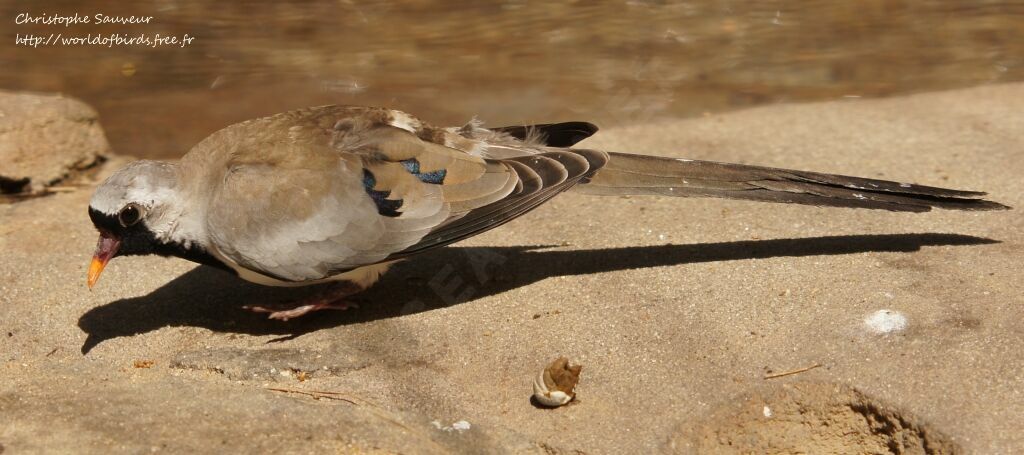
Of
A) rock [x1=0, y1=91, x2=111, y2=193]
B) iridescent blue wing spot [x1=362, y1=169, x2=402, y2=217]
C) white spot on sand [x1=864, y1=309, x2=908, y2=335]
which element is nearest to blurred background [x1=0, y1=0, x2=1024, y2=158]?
rock [x1=0, y1=91, x2=111, y2=193]

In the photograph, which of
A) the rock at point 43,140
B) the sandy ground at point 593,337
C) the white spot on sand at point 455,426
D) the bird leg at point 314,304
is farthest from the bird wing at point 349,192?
the rock at point 43,140

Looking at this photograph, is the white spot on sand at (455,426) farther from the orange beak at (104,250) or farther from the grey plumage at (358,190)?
the orange beak at (104,250)

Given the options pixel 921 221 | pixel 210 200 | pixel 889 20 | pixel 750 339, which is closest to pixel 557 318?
pixel 750 339

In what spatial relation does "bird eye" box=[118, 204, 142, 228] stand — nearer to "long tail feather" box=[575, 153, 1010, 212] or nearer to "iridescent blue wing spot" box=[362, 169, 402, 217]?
"iridescent blue wing spot" box=[362, 169, 402, 217]

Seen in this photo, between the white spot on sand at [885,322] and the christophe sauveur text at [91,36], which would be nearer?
the white spot on sand at [885,322]

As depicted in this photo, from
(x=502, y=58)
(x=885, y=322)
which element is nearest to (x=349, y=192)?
(x=885, y=322)

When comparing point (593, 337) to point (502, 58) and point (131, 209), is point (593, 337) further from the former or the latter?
point (502, 58)
